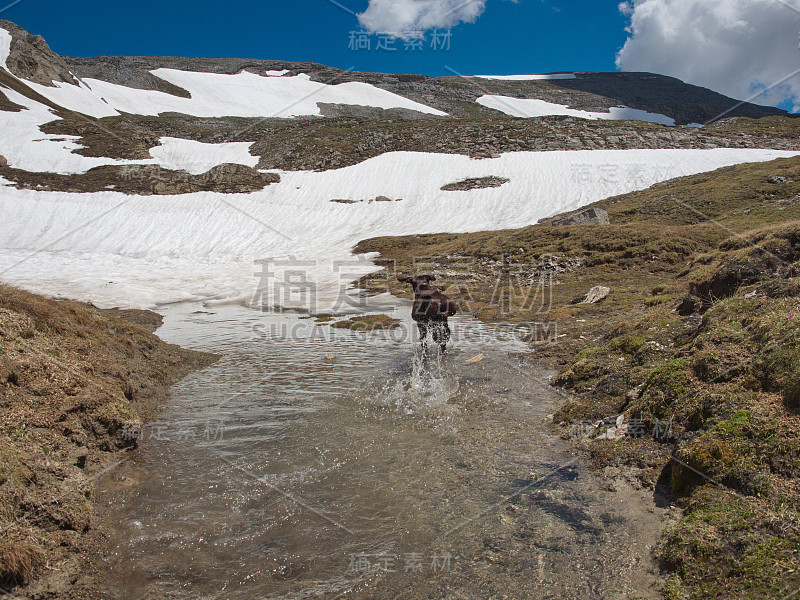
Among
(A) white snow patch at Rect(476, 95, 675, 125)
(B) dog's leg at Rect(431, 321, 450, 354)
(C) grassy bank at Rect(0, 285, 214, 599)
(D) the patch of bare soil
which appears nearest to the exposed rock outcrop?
(D) the patch of bare soil

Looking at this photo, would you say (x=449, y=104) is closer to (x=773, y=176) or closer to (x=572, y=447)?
(x=773, y=176)

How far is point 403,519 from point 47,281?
27595mm

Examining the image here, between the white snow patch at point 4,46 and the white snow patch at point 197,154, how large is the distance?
1536 inches

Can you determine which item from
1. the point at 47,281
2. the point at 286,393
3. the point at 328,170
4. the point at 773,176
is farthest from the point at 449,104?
the point at 286,393

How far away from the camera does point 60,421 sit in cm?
566

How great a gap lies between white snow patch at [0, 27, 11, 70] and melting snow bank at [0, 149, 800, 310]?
55.8 m

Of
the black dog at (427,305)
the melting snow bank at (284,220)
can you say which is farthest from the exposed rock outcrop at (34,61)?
the black dog at (427,305)

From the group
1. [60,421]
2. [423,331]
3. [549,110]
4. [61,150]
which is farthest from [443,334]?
[549,110]

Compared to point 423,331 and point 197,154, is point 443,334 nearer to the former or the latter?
point 423,331

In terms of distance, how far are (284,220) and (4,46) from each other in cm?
7780

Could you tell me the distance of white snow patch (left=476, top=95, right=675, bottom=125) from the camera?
4001 inches

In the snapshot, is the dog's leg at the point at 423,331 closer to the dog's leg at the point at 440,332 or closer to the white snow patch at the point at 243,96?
the dog's leg at the point at 440,332

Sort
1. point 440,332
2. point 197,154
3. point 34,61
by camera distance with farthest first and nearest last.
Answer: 1. point 34,61
2. point 197,154
3. point 440,332

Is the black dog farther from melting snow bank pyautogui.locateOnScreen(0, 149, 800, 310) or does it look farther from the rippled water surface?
melting snow bank pyautogui.locateOnScreen(0, 149, 800, 310)
